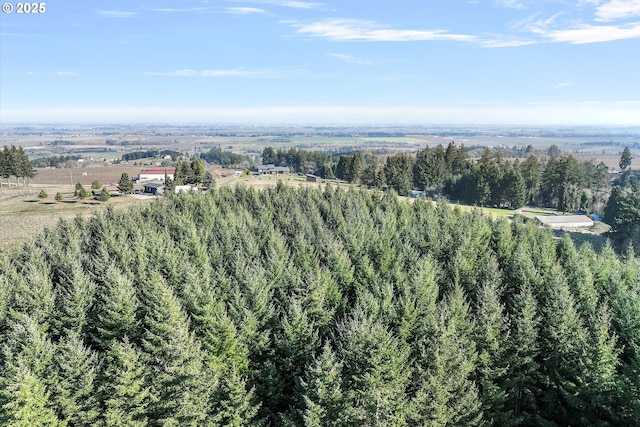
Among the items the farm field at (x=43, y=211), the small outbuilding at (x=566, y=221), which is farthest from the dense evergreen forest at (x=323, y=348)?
the small outbuilding at (x=566, y=221)

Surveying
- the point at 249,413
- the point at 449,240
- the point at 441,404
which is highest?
the point at 449,240

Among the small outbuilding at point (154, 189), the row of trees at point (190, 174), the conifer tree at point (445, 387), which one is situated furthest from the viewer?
the row of trees at point (190, 174)

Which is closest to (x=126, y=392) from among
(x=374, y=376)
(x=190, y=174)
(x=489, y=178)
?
(x=374, y=376)

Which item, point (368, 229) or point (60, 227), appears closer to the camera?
point (368, 229)

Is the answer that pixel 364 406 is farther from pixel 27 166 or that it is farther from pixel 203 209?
pixel 27 166

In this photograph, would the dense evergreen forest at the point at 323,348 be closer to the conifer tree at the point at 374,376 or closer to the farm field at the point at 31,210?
the conifer tree at the point at 374,376

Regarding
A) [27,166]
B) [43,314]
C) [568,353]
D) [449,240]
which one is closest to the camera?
[568,353]

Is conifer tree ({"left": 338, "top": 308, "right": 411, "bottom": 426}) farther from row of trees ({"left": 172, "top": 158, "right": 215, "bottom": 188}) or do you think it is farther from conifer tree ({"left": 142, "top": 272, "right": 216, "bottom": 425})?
row of trees ({"left": 172, "top": 158, "right": 215, "bottom": 188})

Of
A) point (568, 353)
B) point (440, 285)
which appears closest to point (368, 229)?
point (440, 285)
